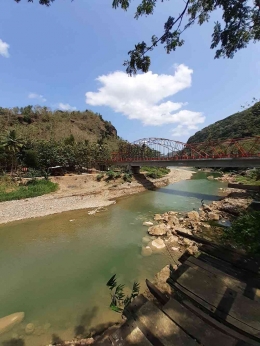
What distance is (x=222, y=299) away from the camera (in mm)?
2863

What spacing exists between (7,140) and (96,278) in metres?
23.4

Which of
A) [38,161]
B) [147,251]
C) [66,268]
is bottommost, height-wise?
[66,268]

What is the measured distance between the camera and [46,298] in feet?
23.7

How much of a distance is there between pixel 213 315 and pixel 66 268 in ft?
27.3

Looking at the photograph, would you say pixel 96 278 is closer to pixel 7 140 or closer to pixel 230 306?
pixel 230 306

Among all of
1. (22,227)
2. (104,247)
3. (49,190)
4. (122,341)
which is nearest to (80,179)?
(49,190)

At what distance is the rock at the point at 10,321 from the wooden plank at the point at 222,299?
20.3ft

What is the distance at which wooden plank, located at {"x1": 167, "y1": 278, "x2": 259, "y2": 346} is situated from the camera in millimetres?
2223

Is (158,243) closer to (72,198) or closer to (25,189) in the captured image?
(72,198)

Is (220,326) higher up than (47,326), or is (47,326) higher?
(220,326)

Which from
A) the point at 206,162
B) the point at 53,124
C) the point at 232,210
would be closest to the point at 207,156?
the point at 206,162

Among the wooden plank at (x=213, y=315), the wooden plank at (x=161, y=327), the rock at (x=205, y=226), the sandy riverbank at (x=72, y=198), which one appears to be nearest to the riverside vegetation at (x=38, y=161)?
the sandy riverbank at (x=72, y=198)

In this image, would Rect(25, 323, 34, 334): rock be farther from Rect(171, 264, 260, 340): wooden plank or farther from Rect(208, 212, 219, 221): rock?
Rect(208, 212, 219, 221): rock

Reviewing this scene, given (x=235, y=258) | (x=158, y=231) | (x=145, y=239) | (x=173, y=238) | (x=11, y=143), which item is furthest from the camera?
(x=11, y=143)
